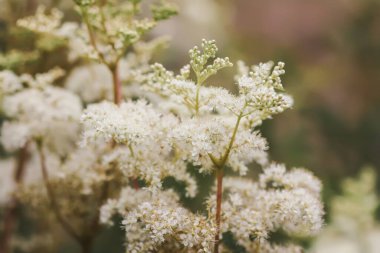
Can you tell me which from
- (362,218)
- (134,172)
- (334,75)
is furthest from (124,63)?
(334,75)

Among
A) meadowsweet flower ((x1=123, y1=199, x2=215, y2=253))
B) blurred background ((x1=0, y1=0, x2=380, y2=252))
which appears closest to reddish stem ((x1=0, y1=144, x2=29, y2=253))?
blurred background ((x1=0, y1=0, x2=380, y2=252))

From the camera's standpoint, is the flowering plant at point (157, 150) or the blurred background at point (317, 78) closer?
the flowering plant at point (157, 150)

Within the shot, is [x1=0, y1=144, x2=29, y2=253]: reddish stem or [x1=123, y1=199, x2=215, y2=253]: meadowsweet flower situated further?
[x1=0, y1=144, x2=29, y2=253]: reddish stem

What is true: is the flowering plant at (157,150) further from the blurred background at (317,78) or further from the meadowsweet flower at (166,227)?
the blurred background at (317,78)

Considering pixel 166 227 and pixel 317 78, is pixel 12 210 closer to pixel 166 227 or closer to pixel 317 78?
pixel 166 227

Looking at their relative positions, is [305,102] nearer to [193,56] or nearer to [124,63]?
[124,63]

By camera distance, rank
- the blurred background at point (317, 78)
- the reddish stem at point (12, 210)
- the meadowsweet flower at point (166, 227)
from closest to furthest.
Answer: the meadowsweet flower at point (166, 227) → the reddish stem at point (12, 210) → the blurred background at point (317, 78)

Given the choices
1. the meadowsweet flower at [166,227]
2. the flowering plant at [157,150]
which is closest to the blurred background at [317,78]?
the flowering plant at [157,150]

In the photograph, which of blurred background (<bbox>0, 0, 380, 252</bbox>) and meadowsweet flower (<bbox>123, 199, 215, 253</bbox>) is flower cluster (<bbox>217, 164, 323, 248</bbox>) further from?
blurred background (<bbox>0, 0, 380, 252</bbox>)
